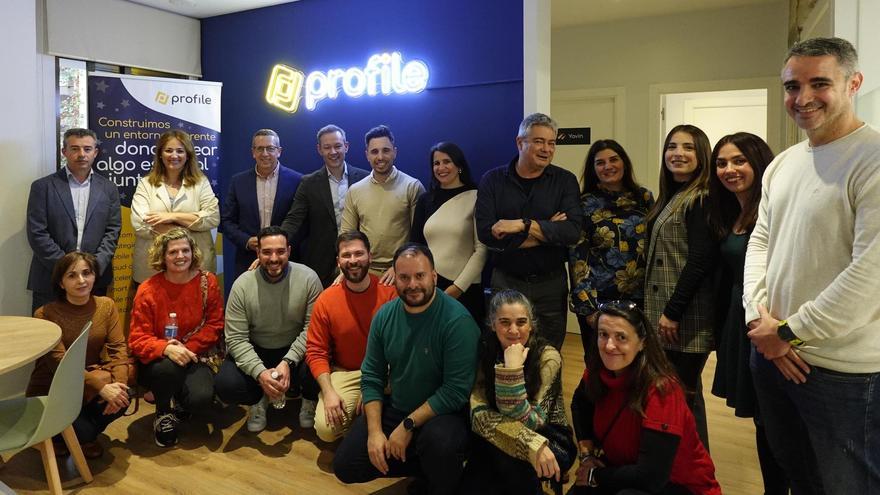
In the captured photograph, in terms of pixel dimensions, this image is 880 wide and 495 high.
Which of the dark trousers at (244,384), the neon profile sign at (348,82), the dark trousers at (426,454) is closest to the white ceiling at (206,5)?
the neon profile sign at (348,82)

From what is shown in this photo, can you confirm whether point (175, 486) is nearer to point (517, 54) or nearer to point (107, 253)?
point (107, 253)

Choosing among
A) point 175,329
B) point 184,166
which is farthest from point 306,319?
point 184,166

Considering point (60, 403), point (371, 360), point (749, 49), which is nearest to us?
point (60, 403)

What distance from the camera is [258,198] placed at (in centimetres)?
397

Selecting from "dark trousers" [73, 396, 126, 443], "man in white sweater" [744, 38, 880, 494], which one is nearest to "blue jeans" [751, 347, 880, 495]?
"man in white sweater" [744, 38, 880, 494]

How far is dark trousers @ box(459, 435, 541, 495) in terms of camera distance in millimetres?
2287

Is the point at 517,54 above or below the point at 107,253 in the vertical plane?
above

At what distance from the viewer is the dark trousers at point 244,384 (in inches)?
127

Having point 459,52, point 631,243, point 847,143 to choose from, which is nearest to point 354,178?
point 459,52

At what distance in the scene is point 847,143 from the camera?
1.55m

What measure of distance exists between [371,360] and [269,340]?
957 mm

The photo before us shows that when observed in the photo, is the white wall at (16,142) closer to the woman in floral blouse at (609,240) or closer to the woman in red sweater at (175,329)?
the woman in red sweater at (175,329)

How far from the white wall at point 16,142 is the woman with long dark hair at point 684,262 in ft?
11.8

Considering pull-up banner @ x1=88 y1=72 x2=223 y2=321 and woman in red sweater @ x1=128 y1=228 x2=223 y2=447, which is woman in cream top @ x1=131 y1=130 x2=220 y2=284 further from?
pull-up banner @ x1=88 y1=72 x2=223 y2=321
